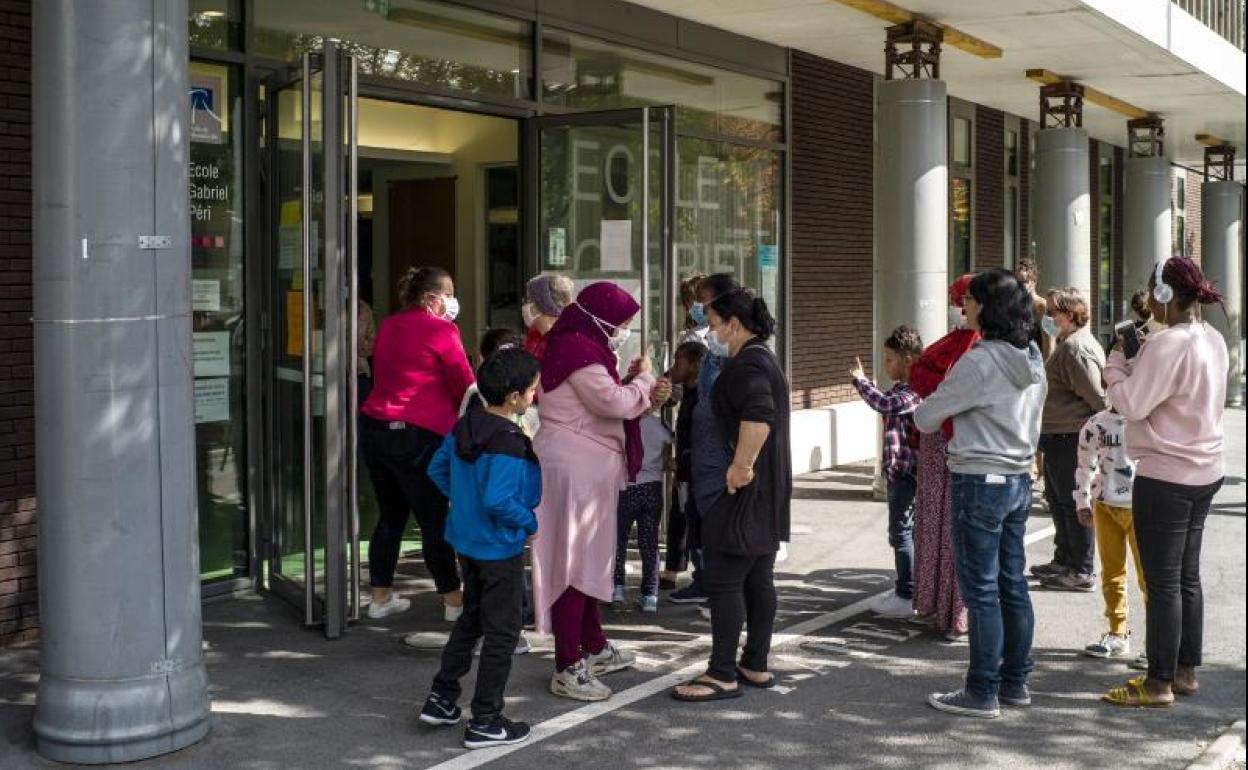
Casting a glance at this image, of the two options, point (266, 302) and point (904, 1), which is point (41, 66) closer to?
point (266, 302)

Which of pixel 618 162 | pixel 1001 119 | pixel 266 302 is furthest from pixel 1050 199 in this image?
pixel 266 302

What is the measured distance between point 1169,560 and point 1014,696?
2.81 ft

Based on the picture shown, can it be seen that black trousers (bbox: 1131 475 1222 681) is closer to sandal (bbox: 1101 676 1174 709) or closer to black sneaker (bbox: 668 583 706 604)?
sandal (bbox: 1101 676 1174 709)

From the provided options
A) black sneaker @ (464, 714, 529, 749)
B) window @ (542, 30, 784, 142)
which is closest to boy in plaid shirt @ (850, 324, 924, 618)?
black sneaker @ (464, 714, 529, 749)

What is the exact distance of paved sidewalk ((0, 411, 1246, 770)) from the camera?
18.0 feet

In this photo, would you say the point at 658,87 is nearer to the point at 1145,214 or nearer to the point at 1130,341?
the point at 1130,341

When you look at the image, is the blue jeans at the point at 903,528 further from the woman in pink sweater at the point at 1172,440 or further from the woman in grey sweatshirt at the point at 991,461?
the woman in pink sweater at the point at 1172,440

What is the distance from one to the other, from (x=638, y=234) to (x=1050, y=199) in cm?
826

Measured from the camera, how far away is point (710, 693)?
6121 mm

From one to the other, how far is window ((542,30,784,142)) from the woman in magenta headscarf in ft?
14.5

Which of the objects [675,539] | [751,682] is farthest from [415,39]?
[751,682]

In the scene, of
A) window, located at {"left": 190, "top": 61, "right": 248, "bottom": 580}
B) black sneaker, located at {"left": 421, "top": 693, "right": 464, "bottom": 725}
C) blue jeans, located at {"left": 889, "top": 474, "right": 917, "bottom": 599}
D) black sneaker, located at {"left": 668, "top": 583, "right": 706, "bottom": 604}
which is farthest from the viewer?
black sneaker, located at {"left": 668, "top": 583, "right": 706, "bottom": 604}

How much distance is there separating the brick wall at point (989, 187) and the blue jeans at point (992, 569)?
12.4 m

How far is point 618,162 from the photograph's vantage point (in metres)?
9.27
